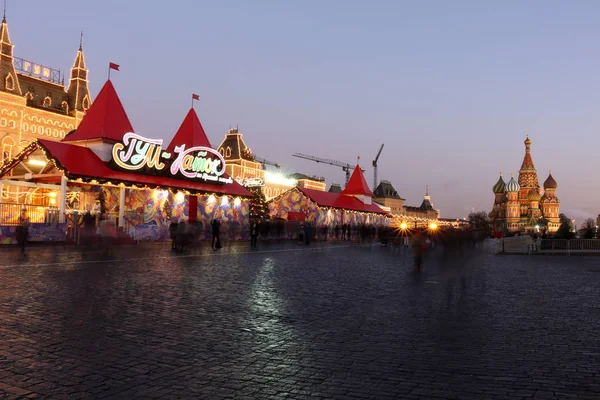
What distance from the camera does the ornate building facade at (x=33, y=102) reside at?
230ft

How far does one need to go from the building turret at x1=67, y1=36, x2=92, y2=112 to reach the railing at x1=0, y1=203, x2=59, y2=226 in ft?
208

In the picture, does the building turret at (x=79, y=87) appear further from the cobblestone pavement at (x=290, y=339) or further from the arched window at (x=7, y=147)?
the cobblestone pavement at (x=290, y=339)

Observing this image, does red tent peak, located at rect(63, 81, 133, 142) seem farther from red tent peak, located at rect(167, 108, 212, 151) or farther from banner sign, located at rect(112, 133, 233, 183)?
red tent peak, located at rect(167, 108, 212, 151)

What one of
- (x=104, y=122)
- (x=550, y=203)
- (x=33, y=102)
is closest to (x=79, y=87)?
(x=33, y=102)

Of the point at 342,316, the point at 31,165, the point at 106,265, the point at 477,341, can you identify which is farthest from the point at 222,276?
the point at 31,165

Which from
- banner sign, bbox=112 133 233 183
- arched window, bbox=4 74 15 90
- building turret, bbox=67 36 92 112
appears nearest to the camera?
banner sign, bbox=112 133 233 183

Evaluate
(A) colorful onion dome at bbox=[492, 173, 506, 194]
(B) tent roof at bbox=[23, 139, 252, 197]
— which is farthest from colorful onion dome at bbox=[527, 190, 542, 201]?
(B) tent roof at bbox=[23, 139, 252, 197]

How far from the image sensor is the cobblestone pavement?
14.7ft

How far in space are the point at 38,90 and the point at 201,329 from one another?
83921 millimetres

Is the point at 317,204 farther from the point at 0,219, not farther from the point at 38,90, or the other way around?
the point at 38,90

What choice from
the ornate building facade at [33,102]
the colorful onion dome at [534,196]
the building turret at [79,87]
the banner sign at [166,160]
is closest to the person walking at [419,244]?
the banner sign at [166,160]

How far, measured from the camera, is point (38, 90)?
7938 centimetres

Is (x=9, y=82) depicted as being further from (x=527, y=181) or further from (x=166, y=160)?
(x=527, y=181)

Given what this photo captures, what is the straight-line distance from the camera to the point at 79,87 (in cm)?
8506
